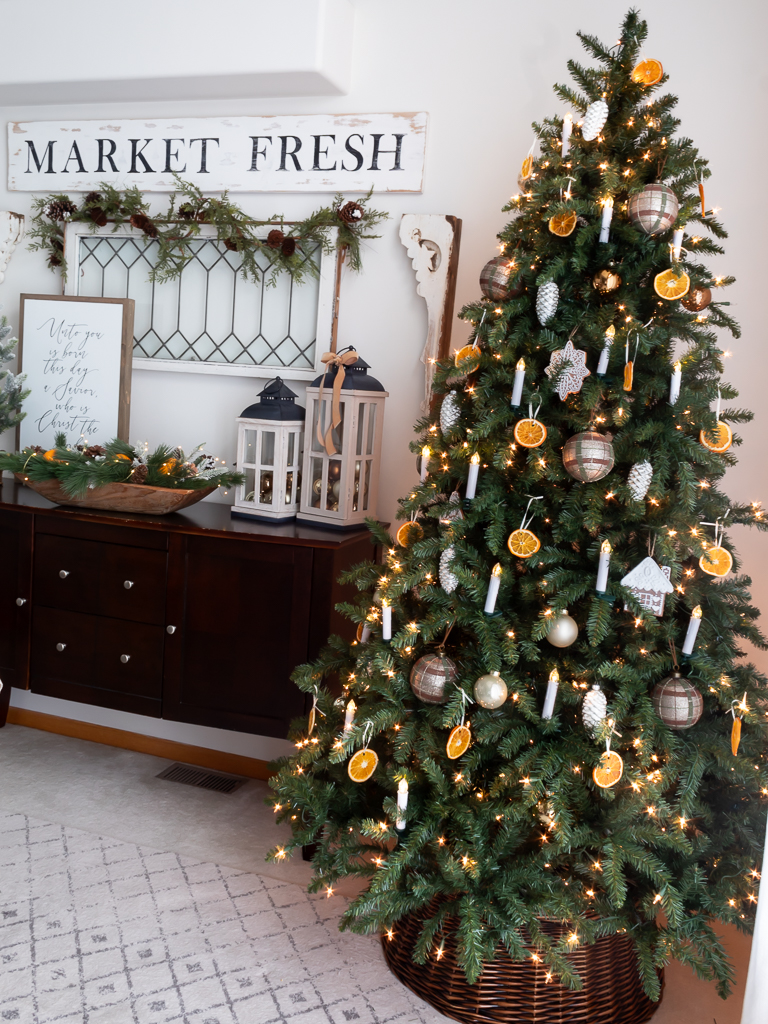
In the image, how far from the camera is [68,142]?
9.38 ft

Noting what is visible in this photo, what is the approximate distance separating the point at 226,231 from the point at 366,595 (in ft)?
4.48

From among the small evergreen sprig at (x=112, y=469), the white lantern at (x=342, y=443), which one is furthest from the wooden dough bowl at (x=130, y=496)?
the white lantern at (x=342, y=443)

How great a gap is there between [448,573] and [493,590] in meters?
0.10

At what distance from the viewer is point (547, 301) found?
1639 millimetres

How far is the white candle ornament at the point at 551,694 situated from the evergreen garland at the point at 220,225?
1.53 meters

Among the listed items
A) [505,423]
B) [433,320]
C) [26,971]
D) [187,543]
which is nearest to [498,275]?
[505,423]

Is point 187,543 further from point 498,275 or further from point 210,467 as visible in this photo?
point 498,275

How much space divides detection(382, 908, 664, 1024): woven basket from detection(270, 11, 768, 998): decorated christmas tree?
0.06 m

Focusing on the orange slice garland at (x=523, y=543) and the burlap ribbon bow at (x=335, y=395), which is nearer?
the orange slice garland at (x=523, y=543)

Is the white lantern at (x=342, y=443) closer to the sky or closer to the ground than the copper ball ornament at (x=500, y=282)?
closer to the ground

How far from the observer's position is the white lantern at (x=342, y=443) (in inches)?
92.6

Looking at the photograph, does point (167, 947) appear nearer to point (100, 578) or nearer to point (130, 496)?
point (100, 578)

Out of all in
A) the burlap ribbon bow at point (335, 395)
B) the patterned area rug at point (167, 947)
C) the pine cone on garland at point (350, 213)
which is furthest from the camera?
the pine cone on garland at point (350, 213)

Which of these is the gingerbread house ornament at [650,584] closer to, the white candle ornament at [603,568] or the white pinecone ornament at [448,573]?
the white candle ornament at [603,568]
